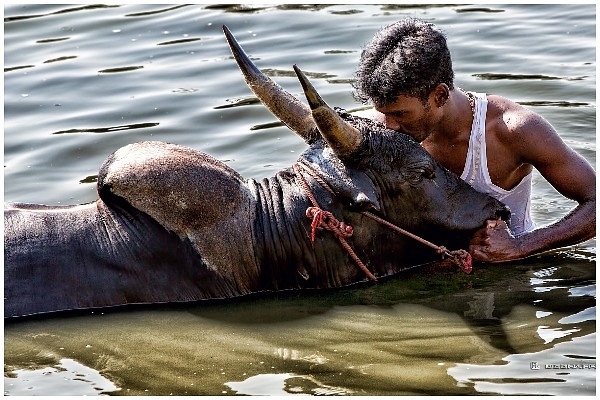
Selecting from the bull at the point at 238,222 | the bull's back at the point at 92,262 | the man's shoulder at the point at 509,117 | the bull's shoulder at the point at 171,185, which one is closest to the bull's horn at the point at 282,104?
the bull at the point at 238,222

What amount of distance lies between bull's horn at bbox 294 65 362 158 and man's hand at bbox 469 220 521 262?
2.74 feet

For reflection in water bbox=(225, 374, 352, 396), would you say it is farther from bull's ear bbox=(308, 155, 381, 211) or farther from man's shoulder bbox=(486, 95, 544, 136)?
man's shoulder bbox=(486, 95, 544, 136)

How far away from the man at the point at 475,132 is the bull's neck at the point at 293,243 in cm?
61

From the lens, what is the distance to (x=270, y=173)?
7625 millimetres

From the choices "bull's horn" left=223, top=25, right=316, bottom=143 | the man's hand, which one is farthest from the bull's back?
the man's hand

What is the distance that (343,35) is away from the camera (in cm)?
1025

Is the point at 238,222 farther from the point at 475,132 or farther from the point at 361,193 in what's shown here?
the point at 475,132

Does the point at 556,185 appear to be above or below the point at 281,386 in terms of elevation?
above

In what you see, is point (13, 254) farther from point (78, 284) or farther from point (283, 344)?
point (283, 344)

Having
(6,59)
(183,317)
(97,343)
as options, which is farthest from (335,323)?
(6,59)

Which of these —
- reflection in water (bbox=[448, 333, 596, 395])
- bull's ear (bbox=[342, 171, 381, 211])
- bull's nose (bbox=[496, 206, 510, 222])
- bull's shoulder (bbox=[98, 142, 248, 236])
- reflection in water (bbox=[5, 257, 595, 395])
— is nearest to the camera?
reflection in water (bbox=[448, 333, 596, 395])

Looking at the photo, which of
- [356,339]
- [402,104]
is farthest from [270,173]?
[356,339]

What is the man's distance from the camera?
18.5 feet

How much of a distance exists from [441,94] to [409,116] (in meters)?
0.22
